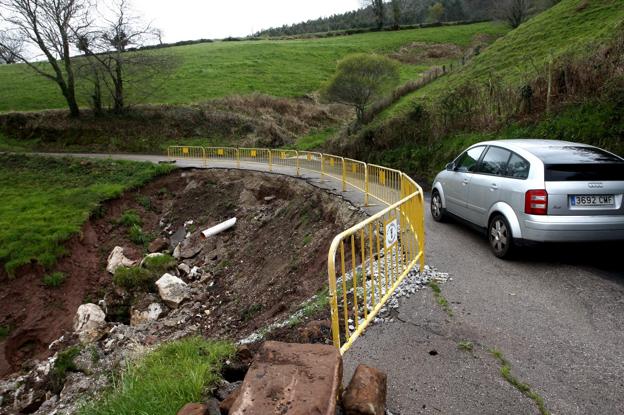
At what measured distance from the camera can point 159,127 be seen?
30.7 meters

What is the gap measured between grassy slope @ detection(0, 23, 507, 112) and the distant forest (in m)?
9.20

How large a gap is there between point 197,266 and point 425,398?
10831 mm

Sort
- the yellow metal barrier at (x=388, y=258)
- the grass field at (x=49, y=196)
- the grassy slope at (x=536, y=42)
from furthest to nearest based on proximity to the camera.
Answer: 1. the grassy slope at (x=536, y=42)
2. the grass field at (x=49, y=196)
3. the yellow metal barrier at (x=388, y=258)

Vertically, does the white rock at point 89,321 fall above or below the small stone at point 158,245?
below

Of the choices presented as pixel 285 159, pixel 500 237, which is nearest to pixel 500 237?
pixel 500 237

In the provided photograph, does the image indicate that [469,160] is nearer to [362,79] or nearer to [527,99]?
[527,99]

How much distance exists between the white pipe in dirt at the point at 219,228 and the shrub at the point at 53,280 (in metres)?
4.62

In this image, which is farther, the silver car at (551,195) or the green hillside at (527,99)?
the green hillside at (527,99)

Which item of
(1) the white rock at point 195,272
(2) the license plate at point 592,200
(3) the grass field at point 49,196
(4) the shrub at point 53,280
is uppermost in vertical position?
(2) the license plate at point 592,200

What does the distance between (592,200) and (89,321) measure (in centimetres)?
1133

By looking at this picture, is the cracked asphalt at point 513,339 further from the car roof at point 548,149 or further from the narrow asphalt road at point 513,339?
the car roof at point 548,149

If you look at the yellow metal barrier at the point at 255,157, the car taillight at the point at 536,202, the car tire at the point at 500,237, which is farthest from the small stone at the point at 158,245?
the car taillight at the point at 536,202

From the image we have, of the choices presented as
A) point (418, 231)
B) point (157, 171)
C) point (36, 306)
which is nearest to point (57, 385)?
point (36, 306)

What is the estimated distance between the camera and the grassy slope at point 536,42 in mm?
17281
